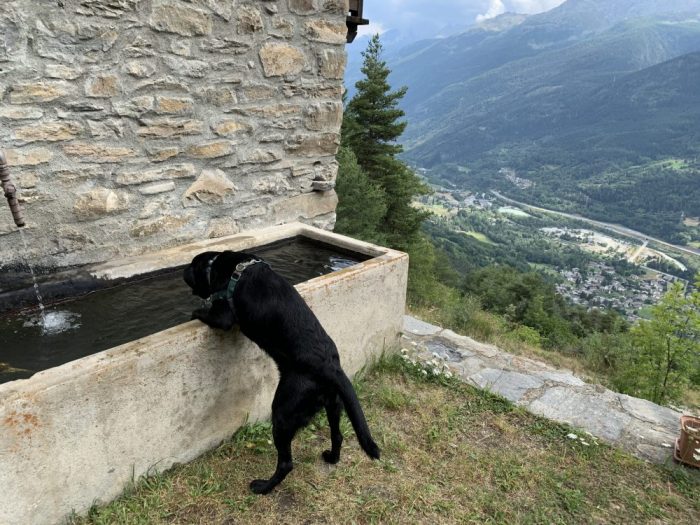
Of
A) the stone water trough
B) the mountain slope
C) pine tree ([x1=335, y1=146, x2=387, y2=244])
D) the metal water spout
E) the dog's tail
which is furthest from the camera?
the mountain slope

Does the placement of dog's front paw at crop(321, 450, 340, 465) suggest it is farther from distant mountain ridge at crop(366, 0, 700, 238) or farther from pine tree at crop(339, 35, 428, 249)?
distant mountain ridge at crop(366, 0, 700, 238)

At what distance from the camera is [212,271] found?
2.33 m

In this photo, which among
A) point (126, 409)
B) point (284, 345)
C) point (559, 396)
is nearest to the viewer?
point (126, 409)

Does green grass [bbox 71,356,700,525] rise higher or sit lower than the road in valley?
higher

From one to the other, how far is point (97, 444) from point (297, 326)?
0.95 meters

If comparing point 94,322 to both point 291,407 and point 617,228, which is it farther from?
point 617,228

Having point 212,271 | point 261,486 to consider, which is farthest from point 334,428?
point 212,271

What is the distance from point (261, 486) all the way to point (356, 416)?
67cm

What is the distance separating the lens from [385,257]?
3.46 metres

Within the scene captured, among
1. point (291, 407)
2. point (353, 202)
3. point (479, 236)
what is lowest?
point (479, 236)

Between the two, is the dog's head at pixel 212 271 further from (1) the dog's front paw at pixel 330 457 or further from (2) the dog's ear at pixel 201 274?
(1) the dog's front paw at pixel 330 457

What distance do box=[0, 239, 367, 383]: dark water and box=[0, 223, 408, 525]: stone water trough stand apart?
0.21m

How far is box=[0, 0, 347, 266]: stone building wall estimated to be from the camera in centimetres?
258

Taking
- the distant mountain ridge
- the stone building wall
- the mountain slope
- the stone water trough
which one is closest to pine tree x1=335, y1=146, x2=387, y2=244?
the stone building wall
